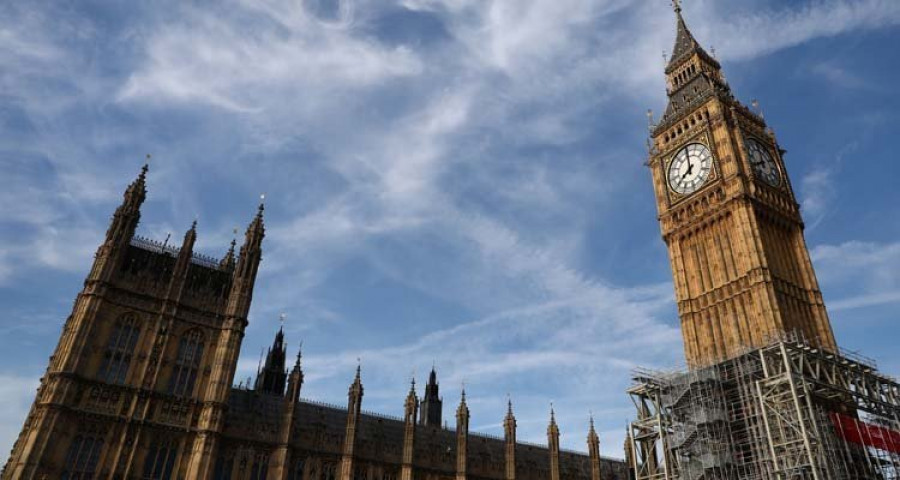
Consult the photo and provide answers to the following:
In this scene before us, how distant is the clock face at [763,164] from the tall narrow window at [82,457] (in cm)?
5861

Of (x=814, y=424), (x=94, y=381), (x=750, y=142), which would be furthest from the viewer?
(x=750, y=142)

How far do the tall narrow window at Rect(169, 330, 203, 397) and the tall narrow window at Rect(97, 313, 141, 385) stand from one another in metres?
3.31

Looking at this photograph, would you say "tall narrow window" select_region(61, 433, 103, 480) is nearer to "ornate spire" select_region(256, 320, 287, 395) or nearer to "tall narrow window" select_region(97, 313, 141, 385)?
"tall narrow window" select_region(97, 313, 141, 385)

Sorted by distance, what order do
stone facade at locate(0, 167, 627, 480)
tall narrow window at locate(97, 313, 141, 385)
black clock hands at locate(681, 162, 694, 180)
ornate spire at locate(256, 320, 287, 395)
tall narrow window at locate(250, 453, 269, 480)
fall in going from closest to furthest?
stone facade at locate(0, 167, 627, 480)
tall narrow window at locate(97, 313, 141, 385)
tall narrow window at locate(250, 453, 269, 480)
black clock hands at locate(681, 162, 694, 180)
ornate spire at locate(256, 320, 287, 395)

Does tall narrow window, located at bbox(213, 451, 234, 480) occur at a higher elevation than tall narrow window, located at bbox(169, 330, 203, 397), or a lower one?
Answer: lower

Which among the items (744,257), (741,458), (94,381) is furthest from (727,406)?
(94,381)

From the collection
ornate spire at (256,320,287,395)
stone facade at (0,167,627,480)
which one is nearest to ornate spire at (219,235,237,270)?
stone facade at (0,167,627,480)

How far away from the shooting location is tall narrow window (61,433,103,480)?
41812 mm

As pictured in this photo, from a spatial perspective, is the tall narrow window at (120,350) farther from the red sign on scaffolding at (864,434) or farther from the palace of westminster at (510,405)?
the red sign on scaffolding at (864,434)

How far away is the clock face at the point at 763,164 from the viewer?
195 feet

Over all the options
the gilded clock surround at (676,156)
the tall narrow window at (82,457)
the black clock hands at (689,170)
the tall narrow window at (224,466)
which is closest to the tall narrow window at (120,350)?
the tall narrow window at (82,457)

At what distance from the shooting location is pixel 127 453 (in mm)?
43625

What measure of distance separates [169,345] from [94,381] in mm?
5634

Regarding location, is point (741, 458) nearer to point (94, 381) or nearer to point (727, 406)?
point (727, 406)
